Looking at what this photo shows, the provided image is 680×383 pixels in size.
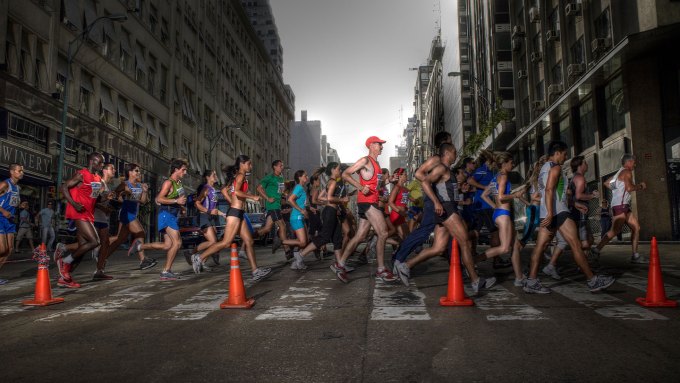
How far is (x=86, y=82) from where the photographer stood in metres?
25.4

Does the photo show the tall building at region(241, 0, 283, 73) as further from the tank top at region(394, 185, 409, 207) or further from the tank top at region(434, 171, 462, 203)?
the tank top at region(434, 171, 462, 203)

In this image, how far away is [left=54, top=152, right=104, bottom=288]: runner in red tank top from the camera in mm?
7805

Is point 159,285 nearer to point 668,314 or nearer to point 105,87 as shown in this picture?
point 668,314

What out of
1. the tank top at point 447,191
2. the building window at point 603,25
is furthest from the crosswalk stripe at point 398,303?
the building window at point 603,25

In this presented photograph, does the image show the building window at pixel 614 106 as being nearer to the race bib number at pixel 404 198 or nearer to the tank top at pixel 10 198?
the race bib number at pixel 404 198

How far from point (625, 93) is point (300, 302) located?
17.4 meters

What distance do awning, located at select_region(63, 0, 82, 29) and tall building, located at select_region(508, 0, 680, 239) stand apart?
20.5 m

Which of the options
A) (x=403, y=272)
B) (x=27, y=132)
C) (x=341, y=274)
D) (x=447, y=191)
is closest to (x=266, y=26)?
Answer: (x=27, y=132)

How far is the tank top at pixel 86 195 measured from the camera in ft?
26.2

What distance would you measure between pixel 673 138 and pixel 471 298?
16185 mm

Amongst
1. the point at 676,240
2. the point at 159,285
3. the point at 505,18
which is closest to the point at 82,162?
the point at 159,285

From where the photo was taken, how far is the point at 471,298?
603cm

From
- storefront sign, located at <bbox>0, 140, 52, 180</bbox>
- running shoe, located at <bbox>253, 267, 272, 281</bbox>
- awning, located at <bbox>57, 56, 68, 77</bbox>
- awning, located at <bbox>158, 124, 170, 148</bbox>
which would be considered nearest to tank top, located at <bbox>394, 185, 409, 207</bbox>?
running shoe, located at <bbox>253, 267, 272, 281</bbox>

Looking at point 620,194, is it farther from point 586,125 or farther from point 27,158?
point 27,158
